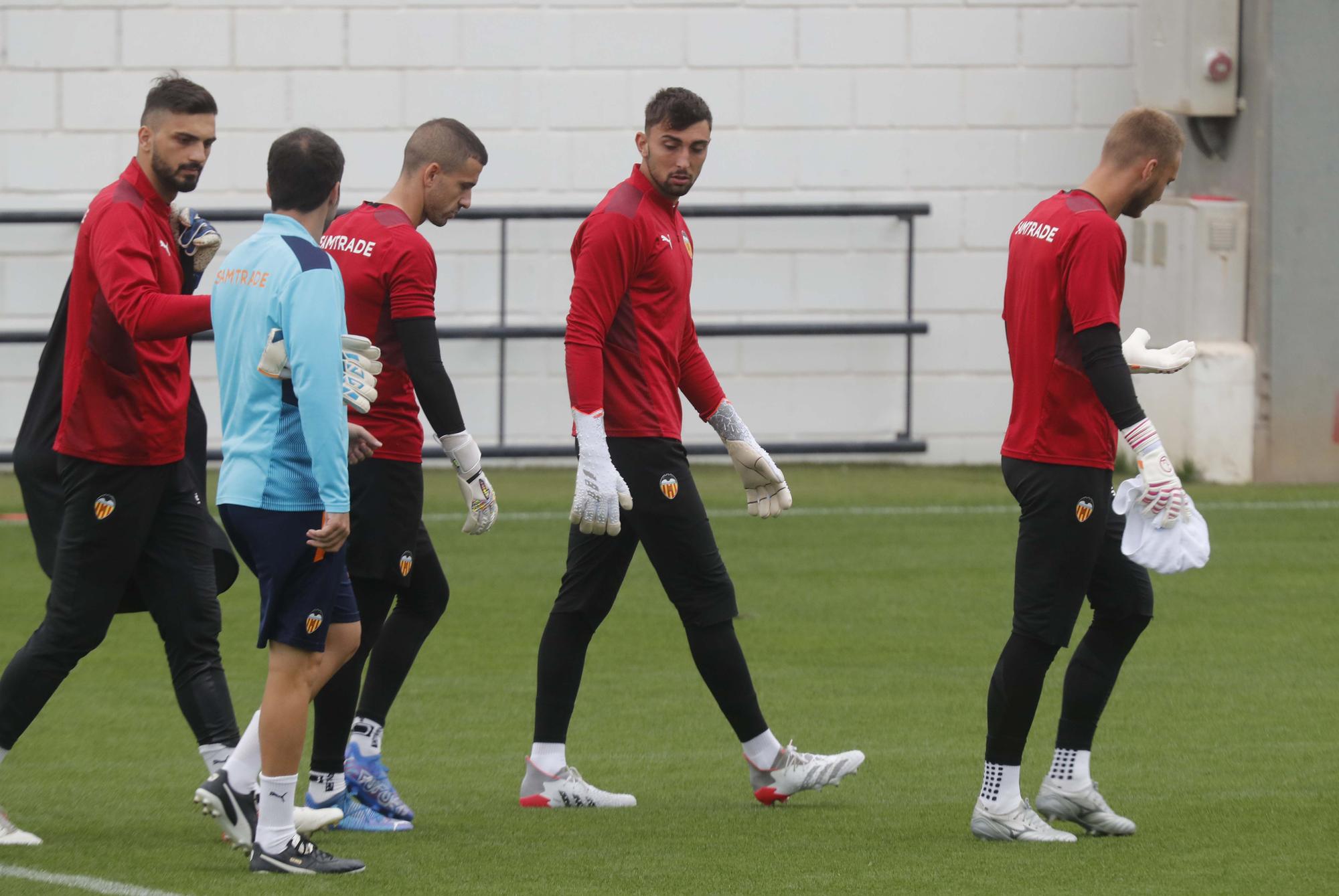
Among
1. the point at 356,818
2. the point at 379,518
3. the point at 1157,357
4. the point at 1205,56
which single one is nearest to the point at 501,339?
the point at 1205,56

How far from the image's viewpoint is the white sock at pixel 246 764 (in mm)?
4562

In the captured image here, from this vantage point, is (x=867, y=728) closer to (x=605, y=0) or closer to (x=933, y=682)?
(x=933, y=682)

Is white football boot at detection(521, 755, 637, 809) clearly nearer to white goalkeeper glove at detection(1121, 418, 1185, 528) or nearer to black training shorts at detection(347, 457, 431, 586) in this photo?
black training shorts at detection(347, 457, 431, 586)

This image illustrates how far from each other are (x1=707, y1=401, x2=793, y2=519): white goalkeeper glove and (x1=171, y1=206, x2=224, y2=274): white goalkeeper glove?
1529 mm

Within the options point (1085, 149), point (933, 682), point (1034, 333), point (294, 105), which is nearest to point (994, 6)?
point (1085, 149)

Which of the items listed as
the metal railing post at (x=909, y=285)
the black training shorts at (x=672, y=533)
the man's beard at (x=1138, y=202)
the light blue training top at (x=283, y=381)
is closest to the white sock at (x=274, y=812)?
the light blue training top at (x=283, y=381)

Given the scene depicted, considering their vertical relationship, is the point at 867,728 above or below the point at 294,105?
below

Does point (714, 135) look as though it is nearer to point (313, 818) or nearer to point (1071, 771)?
point (1071, 771)

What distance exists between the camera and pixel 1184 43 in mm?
11305

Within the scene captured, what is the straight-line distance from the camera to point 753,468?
18.5ft

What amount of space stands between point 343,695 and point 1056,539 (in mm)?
1820

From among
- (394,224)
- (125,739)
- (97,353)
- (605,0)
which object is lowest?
(125,739)

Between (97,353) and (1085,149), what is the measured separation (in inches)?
346

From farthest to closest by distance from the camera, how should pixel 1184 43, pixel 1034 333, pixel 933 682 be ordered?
1. pixel 1184 43
2. pixel 933 682
3. pixel 1034 333
